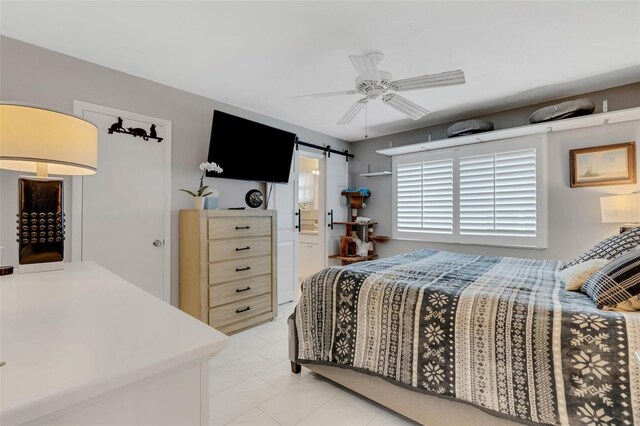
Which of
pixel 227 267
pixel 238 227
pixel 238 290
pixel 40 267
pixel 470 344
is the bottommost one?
pixel 238 290

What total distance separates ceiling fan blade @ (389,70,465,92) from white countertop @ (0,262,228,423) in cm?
202

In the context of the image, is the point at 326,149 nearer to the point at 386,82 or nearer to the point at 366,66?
the point at 386,82

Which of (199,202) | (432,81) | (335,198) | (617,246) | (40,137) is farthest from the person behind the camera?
(335,198)

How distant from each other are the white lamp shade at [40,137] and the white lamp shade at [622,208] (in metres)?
3.92

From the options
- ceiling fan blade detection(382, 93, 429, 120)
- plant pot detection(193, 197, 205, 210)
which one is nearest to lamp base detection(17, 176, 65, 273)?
plant pot detection(193, 197, 205, 210)

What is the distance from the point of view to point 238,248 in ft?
10.1

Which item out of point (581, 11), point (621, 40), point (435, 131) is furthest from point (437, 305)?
point (435, 131)

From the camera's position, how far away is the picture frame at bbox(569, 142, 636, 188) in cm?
288

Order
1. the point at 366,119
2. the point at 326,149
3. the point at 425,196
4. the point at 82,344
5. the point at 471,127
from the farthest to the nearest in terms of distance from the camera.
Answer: the point at 326,149 < the point at 425,196 < the point at 366,119 < the point at 471,127 < the point at 82,344

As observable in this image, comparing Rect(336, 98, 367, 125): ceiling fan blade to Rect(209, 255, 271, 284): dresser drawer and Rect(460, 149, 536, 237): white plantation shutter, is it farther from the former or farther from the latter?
Rect(460, 149, 536, 237): white plantation shutter

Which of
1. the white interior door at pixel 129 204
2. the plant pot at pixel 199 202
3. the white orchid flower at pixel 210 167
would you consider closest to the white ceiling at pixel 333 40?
the white interior door at pixel 129 204

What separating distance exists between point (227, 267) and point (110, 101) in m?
1.80

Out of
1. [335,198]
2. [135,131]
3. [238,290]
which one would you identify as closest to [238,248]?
[238,290]

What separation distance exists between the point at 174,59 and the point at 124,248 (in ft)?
5.55
